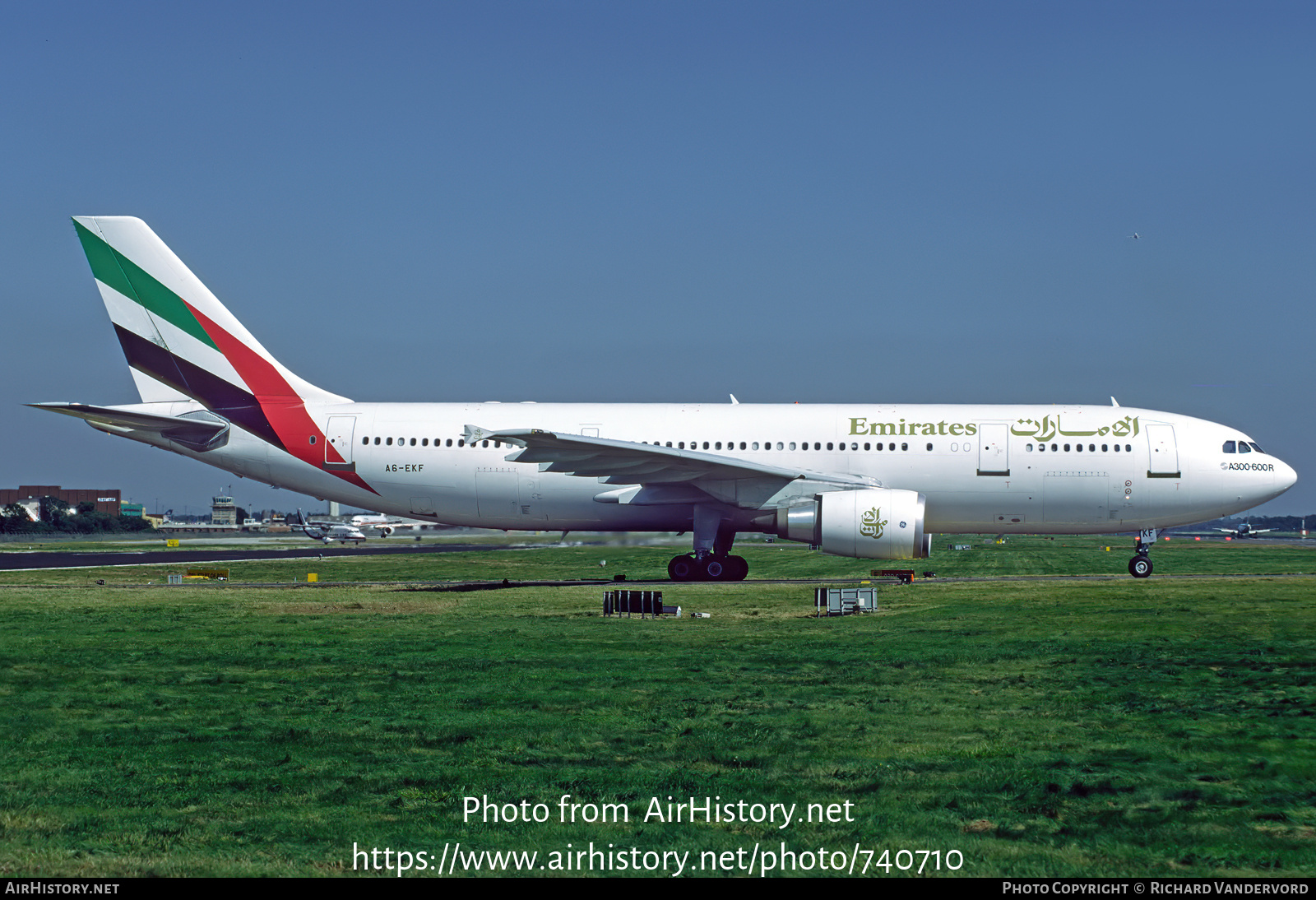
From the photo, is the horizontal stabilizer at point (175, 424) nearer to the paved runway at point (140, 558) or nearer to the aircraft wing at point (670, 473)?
the aircraft wing at point (670, 473)

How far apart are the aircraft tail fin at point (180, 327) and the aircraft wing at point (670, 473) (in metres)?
5.66

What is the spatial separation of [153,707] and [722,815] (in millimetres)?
5618

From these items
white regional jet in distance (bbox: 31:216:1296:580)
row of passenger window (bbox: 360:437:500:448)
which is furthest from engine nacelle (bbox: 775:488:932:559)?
row of passenger window (bbox: 360:437:500:448)

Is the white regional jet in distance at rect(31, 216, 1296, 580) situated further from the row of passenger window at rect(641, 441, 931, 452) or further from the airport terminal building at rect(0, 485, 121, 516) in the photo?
the airport terminal building at rect(0, 485, 121, 516)

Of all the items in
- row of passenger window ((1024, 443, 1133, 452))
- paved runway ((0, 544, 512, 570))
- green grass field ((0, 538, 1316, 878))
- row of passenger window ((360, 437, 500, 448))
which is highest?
row of passenger window ((1024, 443, 1133, 452))

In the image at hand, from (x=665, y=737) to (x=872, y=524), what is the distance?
53.0 feet

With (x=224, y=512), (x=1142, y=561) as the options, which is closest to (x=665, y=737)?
(x=1142, y=561)

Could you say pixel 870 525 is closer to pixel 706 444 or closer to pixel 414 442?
pixel 706 444

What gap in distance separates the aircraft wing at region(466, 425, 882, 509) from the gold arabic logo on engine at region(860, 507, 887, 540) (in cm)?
175

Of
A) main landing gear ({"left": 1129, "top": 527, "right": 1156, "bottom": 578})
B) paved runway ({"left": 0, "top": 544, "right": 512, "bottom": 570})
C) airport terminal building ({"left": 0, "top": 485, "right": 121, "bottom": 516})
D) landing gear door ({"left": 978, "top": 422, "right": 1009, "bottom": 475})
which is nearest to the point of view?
landing gear door ({"left": 978, "top": 422, "right": 1009, "bottom": 475})

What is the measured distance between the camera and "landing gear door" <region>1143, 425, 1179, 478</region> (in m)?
26.9

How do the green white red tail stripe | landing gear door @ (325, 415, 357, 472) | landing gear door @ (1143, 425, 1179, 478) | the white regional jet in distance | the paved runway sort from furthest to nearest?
1. the paved runway
2. the green white red tail stripe
3. landing gear door @ (325, 415, 357, 472)
4. landing gear door @ (1143, 425, 1179, 478)
5. the white regional jet in distance

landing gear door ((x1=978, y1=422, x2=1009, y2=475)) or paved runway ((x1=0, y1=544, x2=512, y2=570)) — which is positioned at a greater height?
landing gear door ((x1=978, y1=422, x2=1009, y2=475))

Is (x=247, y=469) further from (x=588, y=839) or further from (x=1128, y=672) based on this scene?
(x=588, y=839)
